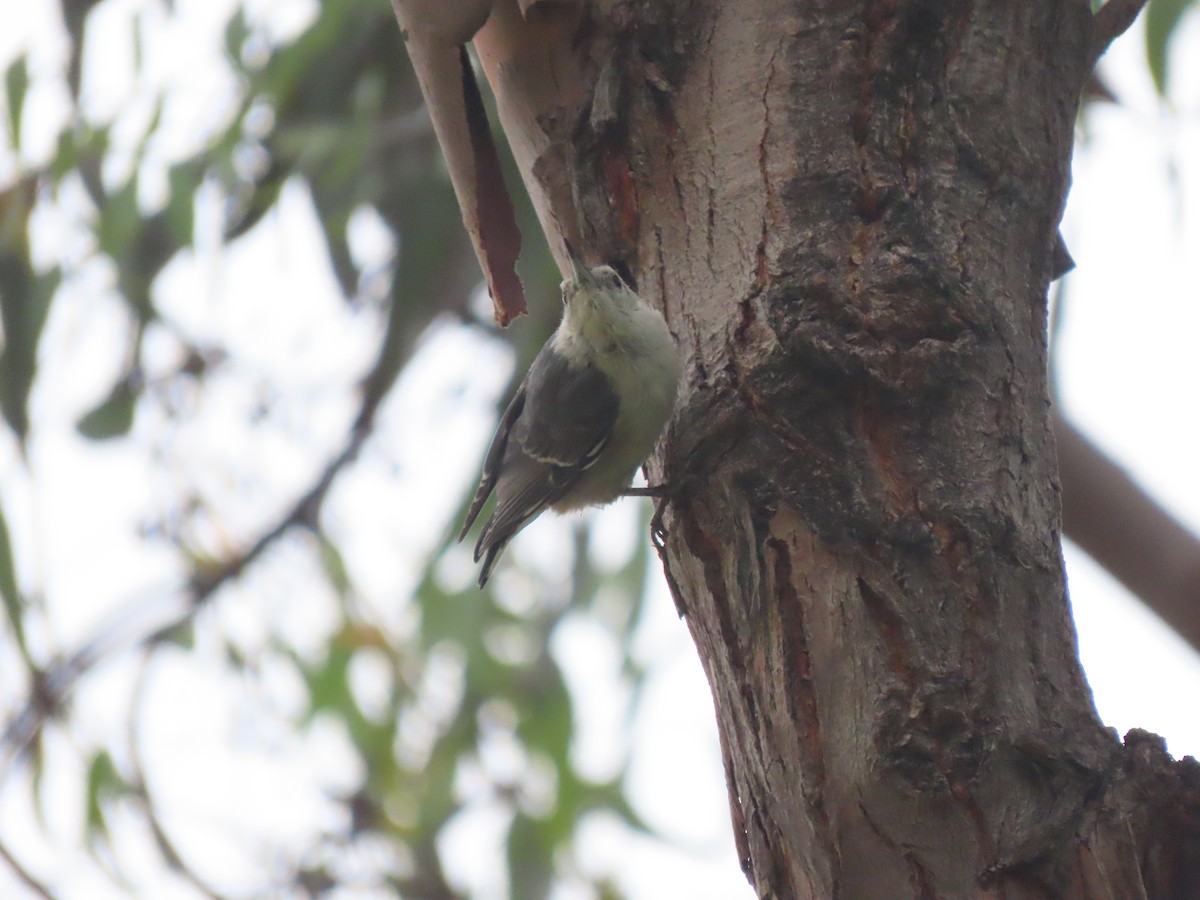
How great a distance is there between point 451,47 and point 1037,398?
33.0 inches

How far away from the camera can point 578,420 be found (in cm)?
240

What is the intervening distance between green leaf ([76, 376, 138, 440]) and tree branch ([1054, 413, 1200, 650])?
8.27ft

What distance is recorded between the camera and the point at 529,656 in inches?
152

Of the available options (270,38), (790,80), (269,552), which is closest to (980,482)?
(790,80)

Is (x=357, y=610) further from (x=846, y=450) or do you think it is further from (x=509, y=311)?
(x=846, y=450)

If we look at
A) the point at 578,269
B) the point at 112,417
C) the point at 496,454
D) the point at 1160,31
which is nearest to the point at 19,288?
the point at 112,417

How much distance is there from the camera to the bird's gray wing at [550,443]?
238cm

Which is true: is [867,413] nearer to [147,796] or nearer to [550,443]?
[550,443]

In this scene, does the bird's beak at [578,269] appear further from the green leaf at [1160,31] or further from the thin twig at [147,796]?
the thin twig at [147,796]

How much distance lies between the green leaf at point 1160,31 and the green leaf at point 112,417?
263cm

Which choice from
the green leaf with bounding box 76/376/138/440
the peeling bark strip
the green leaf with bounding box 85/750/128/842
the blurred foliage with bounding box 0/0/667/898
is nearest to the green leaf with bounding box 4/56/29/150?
the blurred foliage with bounding box 0/0/667/898

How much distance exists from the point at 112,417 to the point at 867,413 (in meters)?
2.75

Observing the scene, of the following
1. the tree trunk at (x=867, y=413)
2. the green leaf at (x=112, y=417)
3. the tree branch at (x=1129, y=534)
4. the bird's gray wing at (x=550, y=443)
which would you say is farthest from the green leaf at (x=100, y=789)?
the tree branch at (x=1129, y=534)

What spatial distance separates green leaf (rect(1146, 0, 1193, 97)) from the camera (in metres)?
2.60
